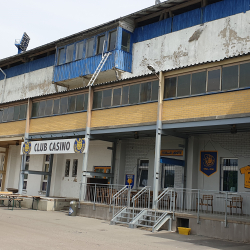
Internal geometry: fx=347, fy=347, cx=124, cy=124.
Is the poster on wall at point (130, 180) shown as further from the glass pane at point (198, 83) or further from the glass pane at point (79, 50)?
the glass pane at point (79, 50)

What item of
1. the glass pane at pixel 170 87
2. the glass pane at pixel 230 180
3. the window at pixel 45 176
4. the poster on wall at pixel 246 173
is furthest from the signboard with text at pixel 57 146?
the poster on wall at pixel 246 173

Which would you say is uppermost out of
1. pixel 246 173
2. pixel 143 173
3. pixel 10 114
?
pixel 10 114

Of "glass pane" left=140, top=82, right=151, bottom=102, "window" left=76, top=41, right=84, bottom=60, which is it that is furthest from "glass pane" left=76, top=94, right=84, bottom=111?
"window" left=76, top=41, right=84, bottom=60

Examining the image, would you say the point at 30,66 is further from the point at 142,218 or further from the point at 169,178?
the point at 142,218

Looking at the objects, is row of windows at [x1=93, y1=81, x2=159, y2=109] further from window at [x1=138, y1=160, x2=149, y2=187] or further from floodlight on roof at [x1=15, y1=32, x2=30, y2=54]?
floodlight on roof at [x1=15, y1=32, x2=30, y2=54]

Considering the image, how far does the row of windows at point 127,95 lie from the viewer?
52.3 feet

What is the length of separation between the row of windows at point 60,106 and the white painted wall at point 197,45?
372 centimetres

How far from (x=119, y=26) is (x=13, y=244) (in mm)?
15352

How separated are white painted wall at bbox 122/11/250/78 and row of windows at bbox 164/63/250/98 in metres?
4.20

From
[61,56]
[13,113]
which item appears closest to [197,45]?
[61,56]

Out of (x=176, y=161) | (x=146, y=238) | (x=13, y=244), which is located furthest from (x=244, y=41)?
(x=13, y=244)

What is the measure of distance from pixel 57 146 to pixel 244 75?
1046 centimetres

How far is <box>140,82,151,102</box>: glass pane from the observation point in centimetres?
1602

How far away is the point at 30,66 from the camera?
28750 millimetres
